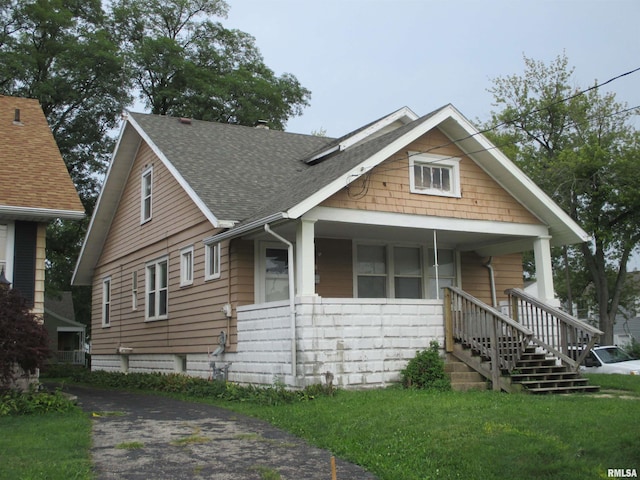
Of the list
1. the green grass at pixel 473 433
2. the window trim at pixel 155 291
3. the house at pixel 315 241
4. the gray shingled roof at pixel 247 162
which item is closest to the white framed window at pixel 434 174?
the house at pixel 315 241

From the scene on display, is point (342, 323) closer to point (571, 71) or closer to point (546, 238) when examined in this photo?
point (546, 238)

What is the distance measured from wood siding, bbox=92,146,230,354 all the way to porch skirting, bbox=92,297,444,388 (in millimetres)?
1162

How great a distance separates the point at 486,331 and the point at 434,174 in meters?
3.60

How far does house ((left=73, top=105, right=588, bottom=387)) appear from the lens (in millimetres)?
12906

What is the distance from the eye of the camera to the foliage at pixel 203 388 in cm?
1183

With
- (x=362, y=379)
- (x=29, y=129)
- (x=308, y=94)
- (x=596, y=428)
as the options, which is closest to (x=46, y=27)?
(x=308, y=94)

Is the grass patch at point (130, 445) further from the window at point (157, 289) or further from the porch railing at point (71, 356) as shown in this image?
the porch railing at point (71, 356)

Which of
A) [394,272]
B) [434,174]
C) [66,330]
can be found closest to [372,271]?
[394,272]

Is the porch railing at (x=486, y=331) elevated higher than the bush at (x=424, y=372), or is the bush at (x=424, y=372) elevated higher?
the porch railing at (x=486, y=331)

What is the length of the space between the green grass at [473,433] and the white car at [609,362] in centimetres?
787

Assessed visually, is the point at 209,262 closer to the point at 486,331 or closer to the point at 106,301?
the point at 486,331

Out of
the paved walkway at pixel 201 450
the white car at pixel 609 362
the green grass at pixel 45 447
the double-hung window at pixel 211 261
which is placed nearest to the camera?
the green grass at pixel 45 447

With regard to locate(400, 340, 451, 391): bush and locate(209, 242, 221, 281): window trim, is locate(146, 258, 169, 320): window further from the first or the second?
locate(400, 340, 451, 391): bush

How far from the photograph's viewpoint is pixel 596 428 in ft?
25.9
